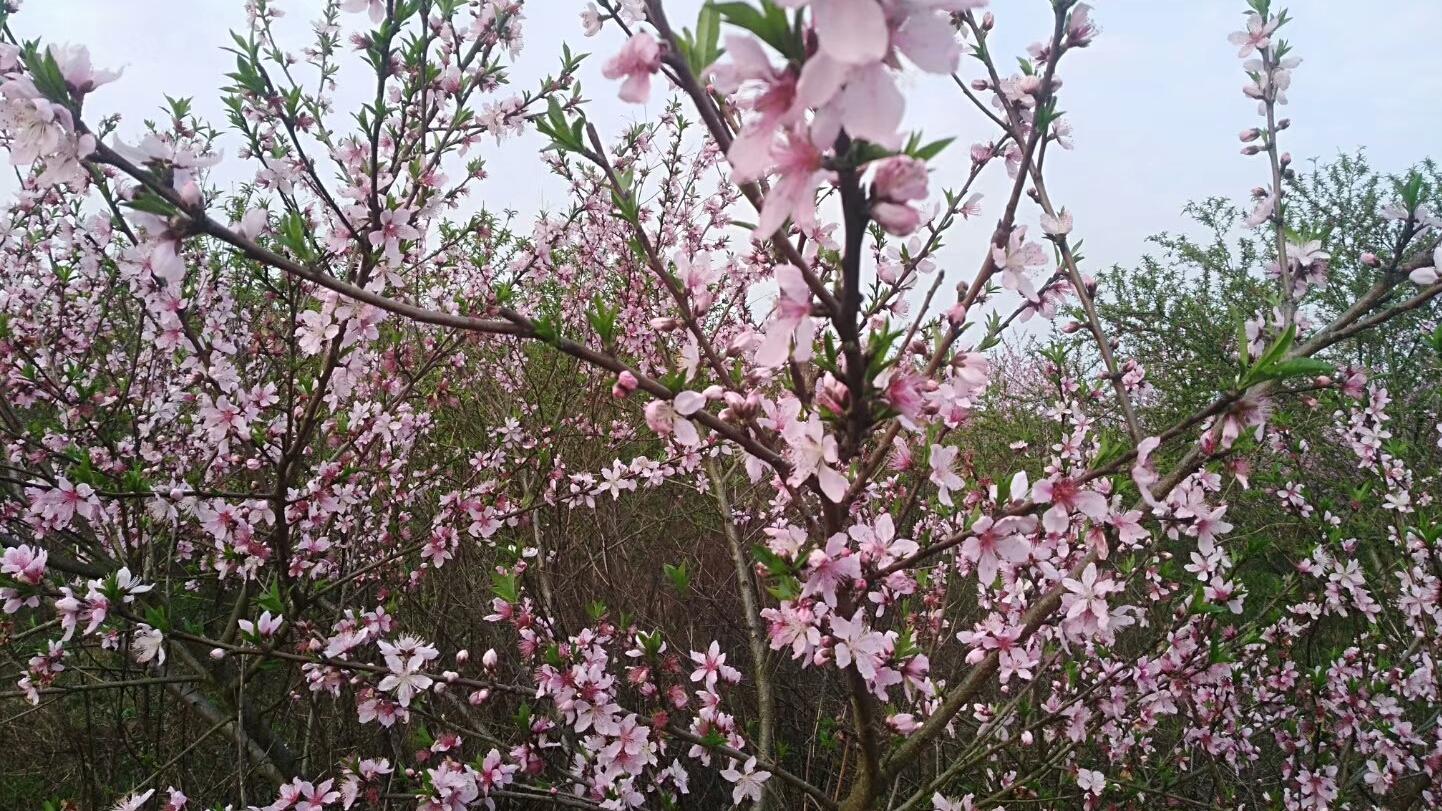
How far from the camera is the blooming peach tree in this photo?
130cm

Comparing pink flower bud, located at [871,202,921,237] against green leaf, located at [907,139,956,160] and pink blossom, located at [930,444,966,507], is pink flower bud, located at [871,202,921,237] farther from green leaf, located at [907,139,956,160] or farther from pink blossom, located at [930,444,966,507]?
pink blossom, located at [930,444,966,507]

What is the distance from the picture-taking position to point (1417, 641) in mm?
3324

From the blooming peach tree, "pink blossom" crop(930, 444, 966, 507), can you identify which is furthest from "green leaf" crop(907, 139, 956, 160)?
"pink blossom" crop(930, 444, 966, 507)

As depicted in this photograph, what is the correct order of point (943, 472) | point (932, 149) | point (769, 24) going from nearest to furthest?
1. point (769, 24)
2. point (932, 149)
3. point (943, 472)

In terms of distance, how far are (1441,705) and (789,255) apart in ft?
15.3

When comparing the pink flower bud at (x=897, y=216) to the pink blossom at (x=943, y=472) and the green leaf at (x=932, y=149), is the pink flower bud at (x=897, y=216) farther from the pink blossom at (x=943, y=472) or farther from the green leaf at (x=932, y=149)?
the pink blossom at (x=943, y=472)

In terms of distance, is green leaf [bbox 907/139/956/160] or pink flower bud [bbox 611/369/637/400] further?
pink flower bud [bbox 611/369/637/400]

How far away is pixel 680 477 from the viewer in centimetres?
693

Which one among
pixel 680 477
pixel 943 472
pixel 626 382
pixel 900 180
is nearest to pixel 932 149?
pixel 900 180

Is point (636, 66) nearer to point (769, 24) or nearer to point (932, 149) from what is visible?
point (769, 24)

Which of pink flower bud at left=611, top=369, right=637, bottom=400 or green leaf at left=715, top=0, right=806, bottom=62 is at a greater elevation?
green leaf at left=715, top=0, right=806, bottom=62

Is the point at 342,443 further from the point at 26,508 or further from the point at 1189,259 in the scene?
the point at 1189,259

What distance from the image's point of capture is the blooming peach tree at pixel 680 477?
130 centimetres

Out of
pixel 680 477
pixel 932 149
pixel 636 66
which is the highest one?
pixel 680 477
